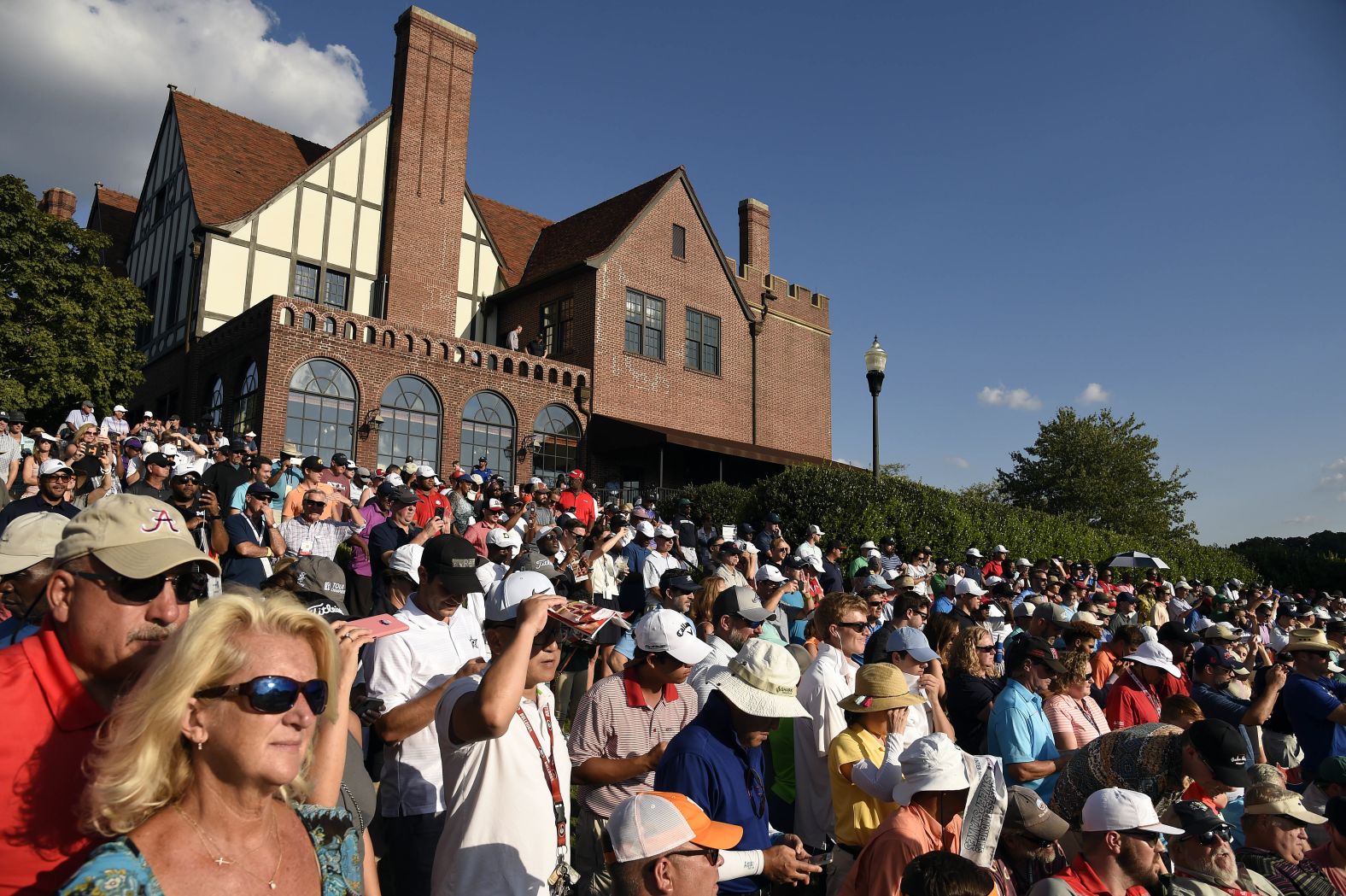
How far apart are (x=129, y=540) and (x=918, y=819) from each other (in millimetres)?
2987

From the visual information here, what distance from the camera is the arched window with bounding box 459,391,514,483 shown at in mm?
23531

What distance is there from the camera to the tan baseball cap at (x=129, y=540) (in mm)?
2156

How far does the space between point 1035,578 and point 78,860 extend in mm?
16672

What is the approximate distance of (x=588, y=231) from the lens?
96.7ft

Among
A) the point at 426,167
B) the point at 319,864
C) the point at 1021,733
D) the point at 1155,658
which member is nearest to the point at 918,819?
the point at 1021,733

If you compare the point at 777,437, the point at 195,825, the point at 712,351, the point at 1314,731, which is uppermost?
the point at 712,351

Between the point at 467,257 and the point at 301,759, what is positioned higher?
the point at 467,257

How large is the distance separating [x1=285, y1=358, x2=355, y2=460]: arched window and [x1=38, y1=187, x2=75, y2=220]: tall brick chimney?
22.2 m

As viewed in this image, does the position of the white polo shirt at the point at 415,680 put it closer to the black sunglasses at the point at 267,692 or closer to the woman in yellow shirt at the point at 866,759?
the black sunglasses at the point at 267,692

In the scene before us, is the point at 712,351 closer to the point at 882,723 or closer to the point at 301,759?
the point at 882,723

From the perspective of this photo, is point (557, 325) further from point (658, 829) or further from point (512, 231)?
point (658, 829)

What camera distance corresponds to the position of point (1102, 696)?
7297mm

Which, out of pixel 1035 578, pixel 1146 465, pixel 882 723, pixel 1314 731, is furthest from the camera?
pixel 1146 465

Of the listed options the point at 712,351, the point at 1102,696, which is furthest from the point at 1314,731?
the point at 712,351
